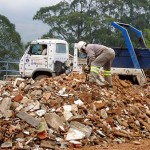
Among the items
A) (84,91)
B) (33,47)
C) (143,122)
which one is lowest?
(143,122)

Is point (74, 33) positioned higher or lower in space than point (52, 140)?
higher

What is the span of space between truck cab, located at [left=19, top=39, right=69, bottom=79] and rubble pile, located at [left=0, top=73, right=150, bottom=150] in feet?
17.2

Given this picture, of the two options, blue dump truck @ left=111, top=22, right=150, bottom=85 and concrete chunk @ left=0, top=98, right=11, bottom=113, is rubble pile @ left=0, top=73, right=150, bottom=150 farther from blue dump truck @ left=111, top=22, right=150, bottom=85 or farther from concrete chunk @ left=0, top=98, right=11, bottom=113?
blue dump truck @ left=111, top=22, right=150, bottom=85

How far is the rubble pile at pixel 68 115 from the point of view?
7.00 metres

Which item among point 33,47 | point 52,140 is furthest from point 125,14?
point 52,140

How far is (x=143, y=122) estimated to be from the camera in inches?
341

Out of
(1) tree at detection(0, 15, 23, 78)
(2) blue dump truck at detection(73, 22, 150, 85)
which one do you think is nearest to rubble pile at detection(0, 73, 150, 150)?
(2) blue dump truck at detection(73, 22, 150, 85)

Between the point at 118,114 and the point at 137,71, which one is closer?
the point at 118,114

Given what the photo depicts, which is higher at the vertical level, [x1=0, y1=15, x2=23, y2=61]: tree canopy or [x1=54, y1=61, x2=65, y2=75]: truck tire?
[x1=0, y1=15, x2=23, y2=61]: tree canopy

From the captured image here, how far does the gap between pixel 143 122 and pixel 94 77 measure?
6.43 feet

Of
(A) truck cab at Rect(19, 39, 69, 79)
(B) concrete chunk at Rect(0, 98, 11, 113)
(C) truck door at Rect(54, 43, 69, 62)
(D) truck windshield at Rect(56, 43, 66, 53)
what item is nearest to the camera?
(B) concrete chunk at Rect(0, 98, 11, 113)

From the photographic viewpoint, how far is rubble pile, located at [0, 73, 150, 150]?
700cm

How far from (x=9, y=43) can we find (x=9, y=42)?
0.09 meters

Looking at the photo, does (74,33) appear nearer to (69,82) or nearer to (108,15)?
(108,15)
